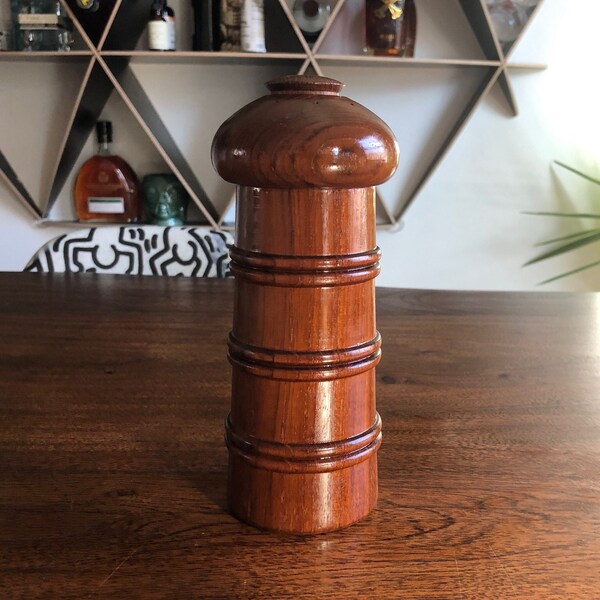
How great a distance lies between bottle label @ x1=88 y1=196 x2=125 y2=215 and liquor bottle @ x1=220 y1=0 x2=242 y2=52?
557 millimetres

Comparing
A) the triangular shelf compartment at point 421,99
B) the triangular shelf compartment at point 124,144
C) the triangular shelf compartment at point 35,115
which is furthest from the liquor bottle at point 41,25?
the triangular shelf compartment at point 421,99

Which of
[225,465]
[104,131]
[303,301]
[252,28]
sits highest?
[252,28]

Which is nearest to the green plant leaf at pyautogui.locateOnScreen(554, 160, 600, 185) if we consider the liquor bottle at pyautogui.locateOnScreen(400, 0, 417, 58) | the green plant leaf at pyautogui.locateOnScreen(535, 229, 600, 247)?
the green plant leaf at pyautogui.locateOnScreen(535, 229, 600, 247)

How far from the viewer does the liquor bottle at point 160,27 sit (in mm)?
1922

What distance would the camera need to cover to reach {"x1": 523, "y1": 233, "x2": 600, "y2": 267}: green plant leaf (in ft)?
6.86

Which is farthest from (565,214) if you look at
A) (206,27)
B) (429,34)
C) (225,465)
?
(225,465)

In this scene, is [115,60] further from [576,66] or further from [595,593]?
[595,593]

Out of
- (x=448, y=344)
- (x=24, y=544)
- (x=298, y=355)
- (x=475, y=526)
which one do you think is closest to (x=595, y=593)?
(x=475, y=526)

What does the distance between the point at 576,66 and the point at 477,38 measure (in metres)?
0.32

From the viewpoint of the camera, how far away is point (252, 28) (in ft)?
6.12

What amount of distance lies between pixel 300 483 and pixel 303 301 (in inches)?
4.1

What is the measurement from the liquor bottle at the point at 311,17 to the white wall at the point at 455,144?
0.64ft

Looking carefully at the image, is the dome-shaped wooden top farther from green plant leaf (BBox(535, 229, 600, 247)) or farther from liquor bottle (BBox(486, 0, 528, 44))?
green plant leaf (BBox(535, 229, 600, 247))

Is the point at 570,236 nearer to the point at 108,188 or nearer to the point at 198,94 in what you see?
the point at 198,94
